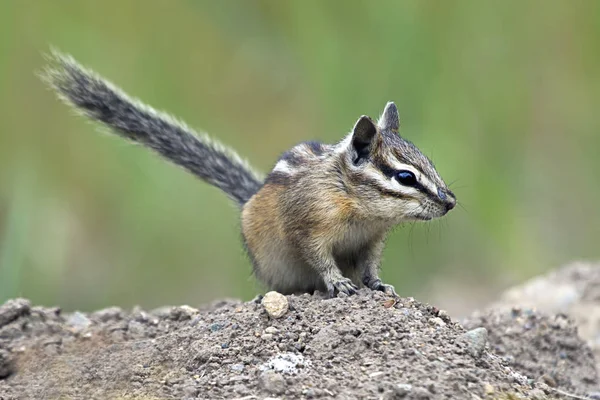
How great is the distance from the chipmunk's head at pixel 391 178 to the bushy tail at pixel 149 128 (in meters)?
1.44

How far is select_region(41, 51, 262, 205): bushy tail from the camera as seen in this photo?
6.39m

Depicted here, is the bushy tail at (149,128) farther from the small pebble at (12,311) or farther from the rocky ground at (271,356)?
the small pebble at (12,311)

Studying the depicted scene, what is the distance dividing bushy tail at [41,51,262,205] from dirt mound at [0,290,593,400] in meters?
1.65

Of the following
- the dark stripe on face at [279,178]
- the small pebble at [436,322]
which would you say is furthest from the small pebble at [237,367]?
the dark stripe on face at [279,178]

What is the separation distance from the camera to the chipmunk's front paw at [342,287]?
198 inches

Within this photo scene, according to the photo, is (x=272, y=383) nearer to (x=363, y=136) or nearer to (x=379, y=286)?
(x=379, y=286)

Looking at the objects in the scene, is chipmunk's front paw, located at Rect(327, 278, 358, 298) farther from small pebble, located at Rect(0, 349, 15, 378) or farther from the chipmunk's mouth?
small pebble, located at Rect(0, 349, 15, 378)

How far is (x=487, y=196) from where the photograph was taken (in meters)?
8.95

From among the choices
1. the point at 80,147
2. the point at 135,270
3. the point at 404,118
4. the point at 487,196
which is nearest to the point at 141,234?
the point at 135,270

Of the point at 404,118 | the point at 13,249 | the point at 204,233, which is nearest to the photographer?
the point at 13,249

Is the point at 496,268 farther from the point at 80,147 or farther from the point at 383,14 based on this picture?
the point at 80,147

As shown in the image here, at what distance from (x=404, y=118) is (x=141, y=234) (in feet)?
8.74

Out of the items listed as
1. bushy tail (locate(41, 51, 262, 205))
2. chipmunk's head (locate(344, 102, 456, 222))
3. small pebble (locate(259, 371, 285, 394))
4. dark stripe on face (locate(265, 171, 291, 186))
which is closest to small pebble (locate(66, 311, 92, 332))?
dark stripe on face (locate(265, 171, 291, 186))

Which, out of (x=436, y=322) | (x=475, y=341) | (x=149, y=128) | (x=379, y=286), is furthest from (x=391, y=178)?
(x=149, y=128)
